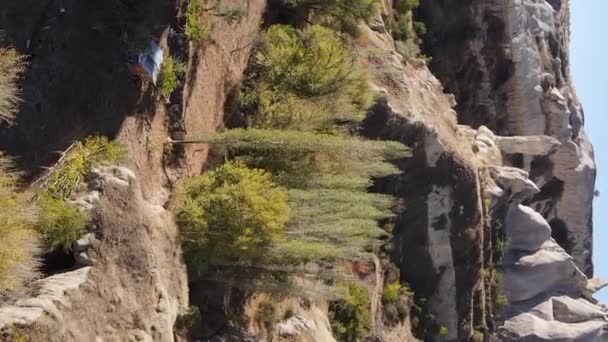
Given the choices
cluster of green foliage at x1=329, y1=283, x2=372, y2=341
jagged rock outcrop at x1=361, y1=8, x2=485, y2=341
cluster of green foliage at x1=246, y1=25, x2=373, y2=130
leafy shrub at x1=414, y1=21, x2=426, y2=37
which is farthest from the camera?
leafy shrub at x1=414, y1=21, x2=426, y2=37

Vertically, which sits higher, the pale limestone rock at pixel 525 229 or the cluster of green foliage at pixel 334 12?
the cluster of green foliage at pixel 334 12

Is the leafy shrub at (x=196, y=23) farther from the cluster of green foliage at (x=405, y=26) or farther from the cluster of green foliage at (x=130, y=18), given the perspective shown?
the cluster of green foliage at (x=405, y=26)

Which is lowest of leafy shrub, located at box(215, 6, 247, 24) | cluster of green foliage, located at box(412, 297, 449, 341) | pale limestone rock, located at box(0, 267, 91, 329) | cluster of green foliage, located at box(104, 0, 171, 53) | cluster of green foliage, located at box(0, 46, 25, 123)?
cluster of green foliage, located at box(412, 297, 449, 341)

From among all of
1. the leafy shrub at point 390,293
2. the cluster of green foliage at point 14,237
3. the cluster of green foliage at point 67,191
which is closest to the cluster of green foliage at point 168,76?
the cluster of green foliage at point 67,191

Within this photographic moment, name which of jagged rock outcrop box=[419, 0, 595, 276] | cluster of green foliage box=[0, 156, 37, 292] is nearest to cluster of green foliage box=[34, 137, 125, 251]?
cluster of green foliage box=[0, 156, 37, 292]

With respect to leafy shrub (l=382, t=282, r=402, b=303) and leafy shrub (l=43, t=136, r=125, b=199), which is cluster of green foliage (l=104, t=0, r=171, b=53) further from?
leafy shrub (l=382, t=282, r=402, b=303)

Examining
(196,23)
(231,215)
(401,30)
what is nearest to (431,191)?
(401,30)
